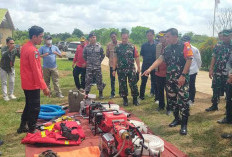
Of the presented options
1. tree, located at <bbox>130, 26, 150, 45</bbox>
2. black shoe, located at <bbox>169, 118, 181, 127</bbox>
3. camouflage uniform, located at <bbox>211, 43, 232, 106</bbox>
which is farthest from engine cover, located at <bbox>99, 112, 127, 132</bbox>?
tree, located at <bbox>130, 26, 150, 45</bbox>

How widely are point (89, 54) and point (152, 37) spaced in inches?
83.1

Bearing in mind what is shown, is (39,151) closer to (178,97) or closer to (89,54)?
(178,97)

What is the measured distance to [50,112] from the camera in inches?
239

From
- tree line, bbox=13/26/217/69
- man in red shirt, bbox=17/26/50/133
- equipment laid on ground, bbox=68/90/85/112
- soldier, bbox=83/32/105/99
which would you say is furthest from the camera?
tree line, bbox=13/26/217/69

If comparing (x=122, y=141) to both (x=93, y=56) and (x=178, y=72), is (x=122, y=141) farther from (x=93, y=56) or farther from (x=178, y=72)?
(x=93, y=56)

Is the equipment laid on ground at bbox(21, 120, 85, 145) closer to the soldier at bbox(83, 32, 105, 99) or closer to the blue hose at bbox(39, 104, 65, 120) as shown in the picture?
the blue hose at bbox(39, 104, 65, 120)

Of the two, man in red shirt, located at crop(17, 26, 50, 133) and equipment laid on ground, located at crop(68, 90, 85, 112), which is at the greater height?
man in red shirt, located at crop(17, 26, 50, 133)

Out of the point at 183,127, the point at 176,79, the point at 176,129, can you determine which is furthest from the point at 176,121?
the point at 176,79

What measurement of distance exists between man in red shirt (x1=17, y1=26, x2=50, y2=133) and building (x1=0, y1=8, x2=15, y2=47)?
2996cm

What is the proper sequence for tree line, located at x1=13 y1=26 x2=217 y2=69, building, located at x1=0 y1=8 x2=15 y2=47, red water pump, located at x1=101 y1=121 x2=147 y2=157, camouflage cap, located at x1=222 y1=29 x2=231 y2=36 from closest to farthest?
1. red water pump, located at x1=101 y1=121 x2=147 y2=157
2. camouflage cap, located at x1=222 y1=29 x2=231 y2=36
3. tree line, located at x1=13 y1=26 x2=217 y2=69
4. building, located at x1=0 y1=8 x2=15 y2=47

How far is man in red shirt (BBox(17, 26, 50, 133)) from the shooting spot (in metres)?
4.49

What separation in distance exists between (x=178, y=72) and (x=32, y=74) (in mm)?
3000

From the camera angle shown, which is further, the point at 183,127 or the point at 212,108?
the point at 212,108

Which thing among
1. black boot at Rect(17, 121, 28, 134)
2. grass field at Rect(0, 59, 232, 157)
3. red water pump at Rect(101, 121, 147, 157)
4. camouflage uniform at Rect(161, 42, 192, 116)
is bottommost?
grass field at Rect(0, 59, 232, 157)
